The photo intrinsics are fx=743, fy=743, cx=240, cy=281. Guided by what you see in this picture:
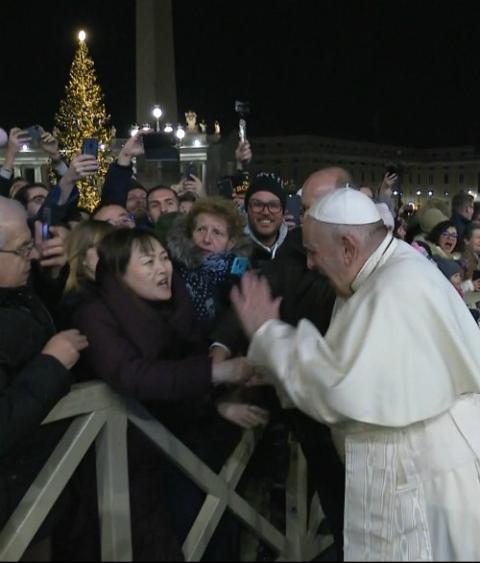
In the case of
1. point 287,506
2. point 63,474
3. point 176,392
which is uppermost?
point 176,392

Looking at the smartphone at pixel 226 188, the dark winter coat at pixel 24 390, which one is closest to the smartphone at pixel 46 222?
the dark winter coat at pixel 24 390

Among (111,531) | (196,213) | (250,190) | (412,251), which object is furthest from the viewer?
(250,190)

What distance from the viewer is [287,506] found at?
4078 mm

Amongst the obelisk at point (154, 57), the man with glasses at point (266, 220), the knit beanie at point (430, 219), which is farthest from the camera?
the obelisk at point (154, 57)

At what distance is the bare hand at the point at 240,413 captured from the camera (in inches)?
137

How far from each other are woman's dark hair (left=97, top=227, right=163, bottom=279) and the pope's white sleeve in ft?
2.43

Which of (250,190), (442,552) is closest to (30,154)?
(250,190)

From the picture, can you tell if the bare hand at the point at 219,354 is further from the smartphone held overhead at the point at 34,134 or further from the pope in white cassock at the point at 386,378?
the smartphone held overhead at the point at 34,134

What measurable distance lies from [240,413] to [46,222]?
5.68ft

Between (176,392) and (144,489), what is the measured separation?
48 centimetres

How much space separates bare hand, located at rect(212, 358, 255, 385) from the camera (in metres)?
3.17

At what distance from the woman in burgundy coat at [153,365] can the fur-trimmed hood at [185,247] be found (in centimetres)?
85

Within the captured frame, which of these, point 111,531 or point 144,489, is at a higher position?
point 111,531

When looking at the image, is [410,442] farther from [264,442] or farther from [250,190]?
[250,190]
